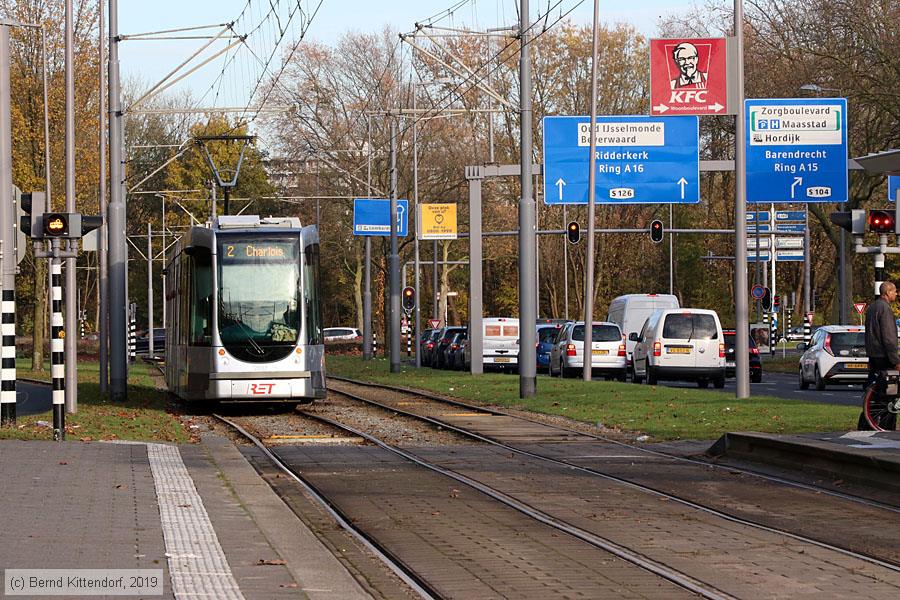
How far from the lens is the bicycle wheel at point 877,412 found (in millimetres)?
18031

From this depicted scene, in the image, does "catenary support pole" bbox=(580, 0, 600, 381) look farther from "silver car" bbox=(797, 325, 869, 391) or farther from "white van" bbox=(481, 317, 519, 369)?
"white van" bbox=(481, 317, 519, 369)

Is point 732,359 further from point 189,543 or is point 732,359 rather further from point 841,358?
point 189,543

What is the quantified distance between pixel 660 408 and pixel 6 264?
35.0ft

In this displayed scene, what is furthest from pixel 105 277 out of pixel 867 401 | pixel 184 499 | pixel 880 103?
pixel 880 103

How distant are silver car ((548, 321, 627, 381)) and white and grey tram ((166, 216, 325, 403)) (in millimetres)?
17903

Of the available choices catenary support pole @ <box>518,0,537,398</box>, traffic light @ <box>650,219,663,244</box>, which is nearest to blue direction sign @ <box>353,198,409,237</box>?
traffic light @ <box>650,219,663,244</box>

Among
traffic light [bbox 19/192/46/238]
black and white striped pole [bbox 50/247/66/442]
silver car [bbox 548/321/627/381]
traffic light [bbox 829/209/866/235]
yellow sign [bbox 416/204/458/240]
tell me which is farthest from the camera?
yellow sign [bbox 416/204/458/240]

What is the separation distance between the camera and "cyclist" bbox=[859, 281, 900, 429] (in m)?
17.9

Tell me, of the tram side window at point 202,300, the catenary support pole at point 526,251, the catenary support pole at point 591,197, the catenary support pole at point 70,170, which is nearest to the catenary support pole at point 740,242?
the catenary support pole at point 526,251

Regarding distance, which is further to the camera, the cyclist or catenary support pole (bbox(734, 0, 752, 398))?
catenary support pole (bbox(734, 0, 752, 398))

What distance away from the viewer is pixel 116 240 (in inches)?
1175

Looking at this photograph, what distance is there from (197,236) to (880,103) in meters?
23.4

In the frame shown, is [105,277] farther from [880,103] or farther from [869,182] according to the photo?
[869,182]

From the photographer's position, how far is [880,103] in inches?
1686
